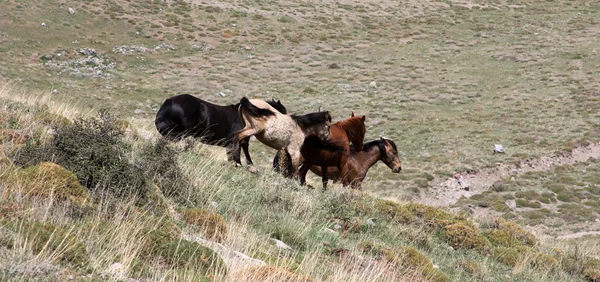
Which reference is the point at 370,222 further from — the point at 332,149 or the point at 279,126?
the point at 332,149

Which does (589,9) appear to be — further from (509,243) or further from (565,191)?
(509,243)

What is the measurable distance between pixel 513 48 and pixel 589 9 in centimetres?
1944

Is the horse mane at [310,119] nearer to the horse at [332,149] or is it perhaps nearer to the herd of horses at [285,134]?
the herd of horses at [285,134]

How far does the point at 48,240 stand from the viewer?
4.18 m

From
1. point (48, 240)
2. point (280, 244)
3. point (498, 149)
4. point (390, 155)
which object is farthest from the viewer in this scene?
point (498, 149)

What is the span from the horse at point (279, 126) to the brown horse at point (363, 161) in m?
1.82

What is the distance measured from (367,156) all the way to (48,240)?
10.3 metres

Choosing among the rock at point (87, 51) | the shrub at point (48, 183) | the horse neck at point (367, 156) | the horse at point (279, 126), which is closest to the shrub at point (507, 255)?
the horse at point (279, 126)

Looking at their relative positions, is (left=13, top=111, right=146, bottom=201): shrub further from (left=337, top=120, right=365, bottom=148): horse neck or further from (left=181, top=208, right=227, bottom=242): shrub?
(left=337, top=120, right=365, bottom=148): horse neck

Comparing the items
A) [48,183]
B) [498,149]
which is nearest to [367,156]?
[48,183]

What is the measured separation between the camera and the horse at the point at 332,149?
1170 centimetres

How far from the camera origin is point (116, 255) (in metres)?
4.53

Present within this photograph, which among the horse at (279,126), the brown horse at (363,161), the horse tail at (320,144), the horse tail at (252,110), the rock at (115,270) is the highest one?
the rock at (115,270)

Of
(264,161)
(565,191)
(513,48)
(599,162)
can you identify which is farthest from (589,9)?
(264,161)
